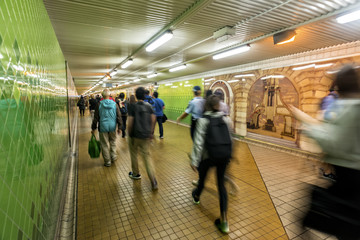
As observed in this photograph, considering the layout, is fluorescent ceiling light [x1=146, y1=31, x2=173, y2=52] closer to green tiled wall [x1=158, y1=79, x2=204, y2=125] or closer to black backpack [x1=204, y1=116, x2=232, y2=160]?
black backpack [x1=204, y1=116, x2=232, y2=160]

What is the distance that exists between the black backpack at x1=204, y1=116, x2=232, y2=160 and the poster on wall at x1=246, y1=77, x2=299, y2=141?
4889 millimetres

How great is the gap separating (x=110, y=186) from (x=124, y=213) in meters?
0.93

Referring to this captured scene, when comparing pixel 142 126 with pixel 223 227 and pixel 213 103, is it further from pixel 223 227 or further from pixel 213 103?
pixel 223 227

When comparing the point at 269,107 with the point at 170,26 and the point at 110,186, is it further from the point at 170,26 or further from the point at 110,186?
the point at 110,186

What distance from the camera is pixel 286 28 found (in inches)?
159

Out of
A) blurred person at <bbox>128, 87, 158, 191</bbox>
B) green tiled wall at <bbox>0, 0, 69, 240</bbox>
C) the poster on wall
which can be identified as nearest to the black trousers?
blurred person at <bbox>128, 87, 158, 191</bbox>

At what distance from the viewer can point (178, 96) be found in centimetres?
1248

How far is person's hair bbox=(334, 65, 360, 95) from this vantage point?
4.33 feet

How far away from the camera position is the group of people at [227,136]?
4.28 ft

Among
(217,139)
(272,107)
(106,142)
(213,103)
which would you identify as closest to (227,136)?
(217,139)

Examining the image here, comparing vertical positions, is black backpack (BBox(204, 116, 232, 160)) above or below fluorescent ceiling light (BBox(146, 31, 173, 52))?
below

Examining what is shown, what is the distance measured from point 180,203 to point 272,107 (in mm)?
5312

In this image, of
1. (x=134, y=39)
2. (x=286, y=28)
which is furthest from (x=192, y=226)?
(x=134, y=39)

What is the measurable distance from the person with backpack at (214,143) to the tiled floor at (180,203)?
15.7 inches
